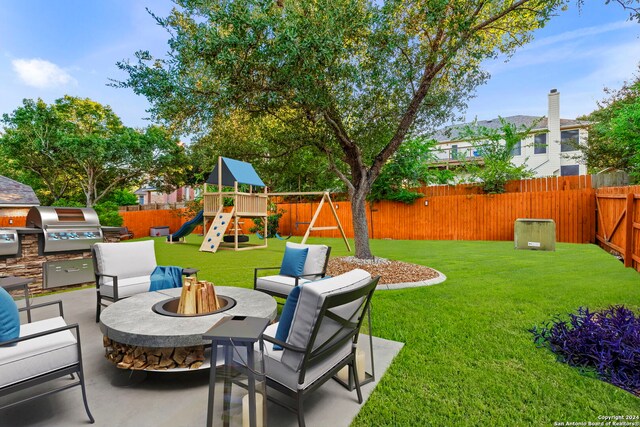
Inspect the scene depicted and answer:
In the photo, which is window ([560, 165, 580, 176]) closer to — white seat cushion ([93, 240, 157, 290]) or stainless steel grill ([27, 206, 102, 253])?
white seat cushion ([93, 240, 157, 290])

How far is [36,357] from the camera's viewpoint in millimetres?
2123

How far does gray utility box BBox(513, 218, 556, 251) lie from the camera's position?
31.0 feet

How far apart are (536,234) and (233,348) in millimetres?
10476

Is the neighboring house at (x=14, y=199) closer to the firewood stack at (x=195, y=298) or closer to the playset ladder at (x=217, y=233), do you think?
the playset ladder at (x=217, y=233)

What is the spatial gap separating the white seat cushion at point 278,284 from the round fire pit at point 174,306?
0.96 meters

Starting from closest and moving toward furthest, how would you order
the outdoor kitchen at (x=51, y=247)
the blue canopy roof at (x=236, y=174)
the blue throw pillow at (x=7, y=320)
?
the blue throw pillow at (x=7, y=320) → the outdoor kitchen at (x=51, y=247) → the blue canopy roof at (x=236, y=174)

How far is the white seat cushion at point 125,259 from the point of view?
4.41 m

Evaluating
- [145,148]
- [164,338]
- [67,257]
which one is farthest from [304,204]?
[164,338]

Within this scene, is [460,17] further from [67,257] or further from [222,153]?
[67,257]

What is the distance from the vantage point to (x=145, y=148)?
19.5m

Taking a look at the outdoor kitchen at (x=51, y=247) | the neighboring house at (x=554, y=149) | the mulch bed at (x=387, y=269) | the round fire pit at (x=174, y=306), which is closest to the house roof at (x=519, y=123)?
the neighboring house at (x=554, y=149)

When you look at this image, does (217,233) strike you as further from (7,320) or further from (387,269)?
(7,320)


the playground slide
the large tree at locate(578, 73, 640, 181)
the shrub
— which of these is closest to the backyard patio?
the large tree at locate(578, 73, 640, 181)

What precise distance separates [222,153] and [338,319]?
8.66 metres
